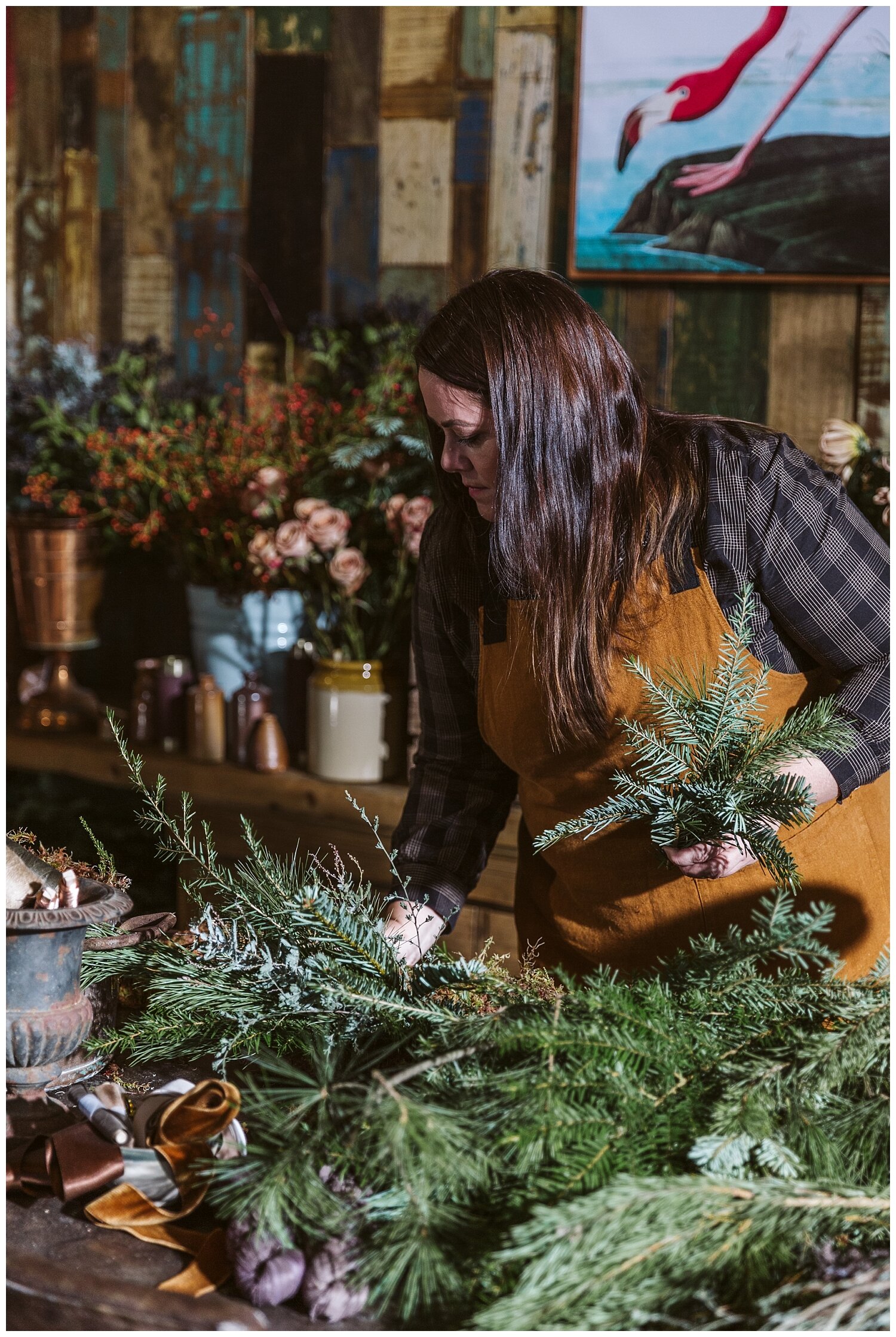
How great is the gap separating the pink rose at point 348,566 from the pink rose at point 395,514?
81 millimetres

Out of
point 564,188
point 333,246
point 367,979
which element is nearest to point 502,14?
point 564,188

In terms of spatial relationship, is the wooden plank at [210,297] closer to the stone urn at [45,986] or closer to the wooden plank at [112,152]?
the wooden plank at [112,152]

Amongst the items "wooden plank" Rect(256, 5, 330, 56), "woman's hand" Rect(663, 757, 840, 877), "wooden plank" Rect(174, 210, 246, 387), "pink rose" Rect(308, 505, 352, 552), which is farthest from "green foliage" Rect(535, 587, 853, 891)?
"wooden plank" Rect(256, 5, 330, 56)

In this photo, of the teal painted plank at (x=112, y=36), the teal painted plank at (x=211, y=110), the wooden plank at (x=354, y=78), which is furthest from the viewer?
the teal painted plank at (x=112, y=36)

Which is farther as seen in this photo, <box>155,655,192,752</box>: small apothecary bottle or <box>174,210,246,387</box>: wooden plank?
<box>174,210,246,387</box>: wooden plank

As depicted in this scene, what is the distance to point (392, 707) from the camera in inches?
93.7

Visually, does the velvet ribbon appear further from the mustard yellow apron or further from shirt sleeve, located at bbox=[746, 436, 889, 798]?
shirt sleeve, located at bbox=[746, 436, 889, 798]

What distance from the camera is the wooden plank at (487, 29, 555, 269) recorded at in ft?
8.38

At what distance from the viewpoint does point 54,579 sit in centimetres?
272

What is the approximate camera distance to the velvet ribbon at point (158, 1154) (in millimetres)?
735

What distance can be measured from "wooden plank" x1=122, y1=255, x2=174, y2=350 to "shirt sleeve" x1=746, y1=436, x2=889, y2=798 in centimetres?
217

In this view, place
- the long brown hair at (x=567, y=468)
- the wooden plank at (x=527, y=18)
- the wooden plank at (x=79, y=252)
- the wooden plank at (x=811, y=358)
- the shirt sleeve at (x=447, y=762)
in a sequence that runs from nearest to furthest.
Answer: the long brown hair at (x=567, y=468), the shirt sleeve at (x=447, y=762), the wooden plank at (x=811, y=358), the wooden plank at (x=527, y=18), the wooden plank at (x=79, y=252)

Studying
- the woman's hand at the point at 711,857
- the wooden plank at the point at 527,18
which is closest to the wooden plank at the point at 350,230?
the wooden plank at the point at 527,18

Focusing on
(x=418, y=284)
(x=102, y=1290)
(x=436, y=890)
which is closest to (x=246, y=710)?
(x=418, y=284)
